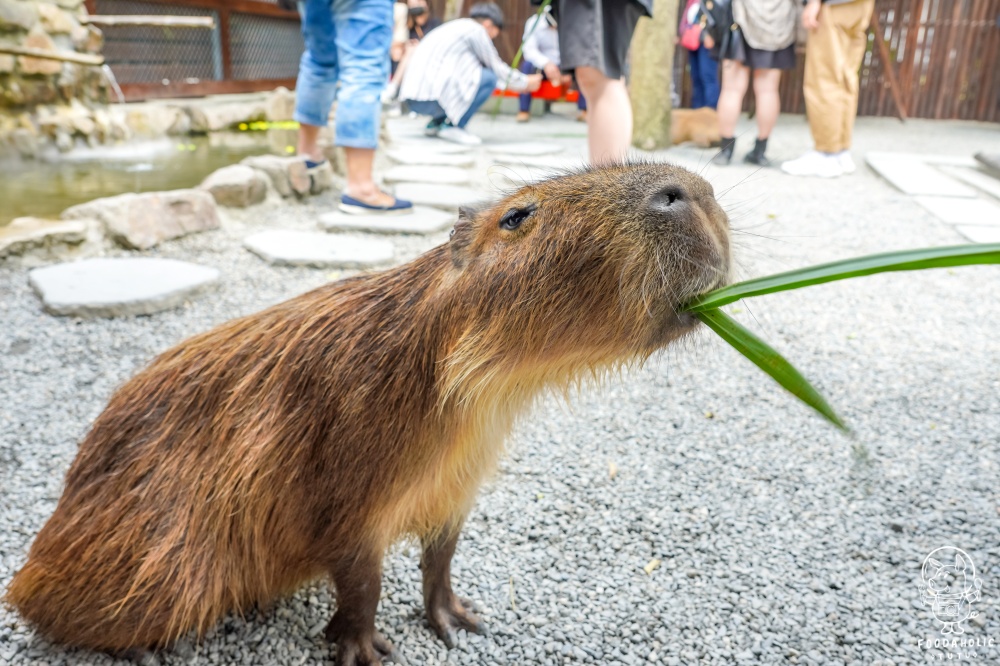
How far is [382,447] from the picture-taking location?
1.41m

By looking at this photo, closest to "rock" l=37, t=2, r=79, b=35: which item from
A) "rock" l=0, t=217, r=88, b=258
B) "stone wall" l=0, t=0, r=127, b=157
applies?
"stone wall" l=0, t=0, r=127, b=157

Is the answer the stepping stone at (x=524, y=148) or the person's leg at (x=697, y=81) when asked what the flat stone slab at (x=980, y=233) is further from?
the person's leg at (x=697, y=81)

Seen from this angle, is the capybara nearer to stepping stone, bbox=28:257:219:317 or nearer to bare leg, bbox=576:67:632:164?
stepping stone, bbox=28:257:219:317

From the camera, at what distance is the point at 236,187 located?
17.4 feet

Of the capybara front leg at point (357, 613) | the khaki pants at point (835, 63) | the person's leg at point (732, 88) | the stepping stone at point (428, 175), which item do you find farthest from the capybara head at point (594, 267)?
the person's leg at point (732, 88)

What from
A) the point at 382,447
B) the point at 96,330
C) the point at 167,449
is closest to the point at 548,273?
the point at 382,447

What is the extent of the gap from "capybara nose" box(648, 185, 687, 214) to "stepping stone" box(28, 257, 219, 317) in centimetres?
292

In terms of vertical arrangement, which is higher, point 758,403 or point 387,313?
point 387,313

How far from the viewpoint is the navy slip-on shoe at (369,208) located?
5.20m

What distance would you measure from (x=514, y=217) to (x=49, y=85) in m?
9.03

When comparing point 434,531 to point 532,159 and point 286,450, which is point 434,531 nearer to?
point 286,450

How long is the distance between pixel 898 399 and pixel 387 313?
88.3 inches

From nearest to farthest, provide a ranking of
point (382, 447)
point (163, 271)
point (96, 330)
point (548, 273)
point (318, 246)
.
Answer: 1. point (548, 273)
2. point (382, 447)
3. point (96, 330)
4. point (163, 271)
5. point (318, 246)

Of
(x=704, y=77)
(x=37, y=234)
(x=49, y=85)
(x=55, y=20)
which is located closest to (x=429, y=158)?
(x=37, y=234)
